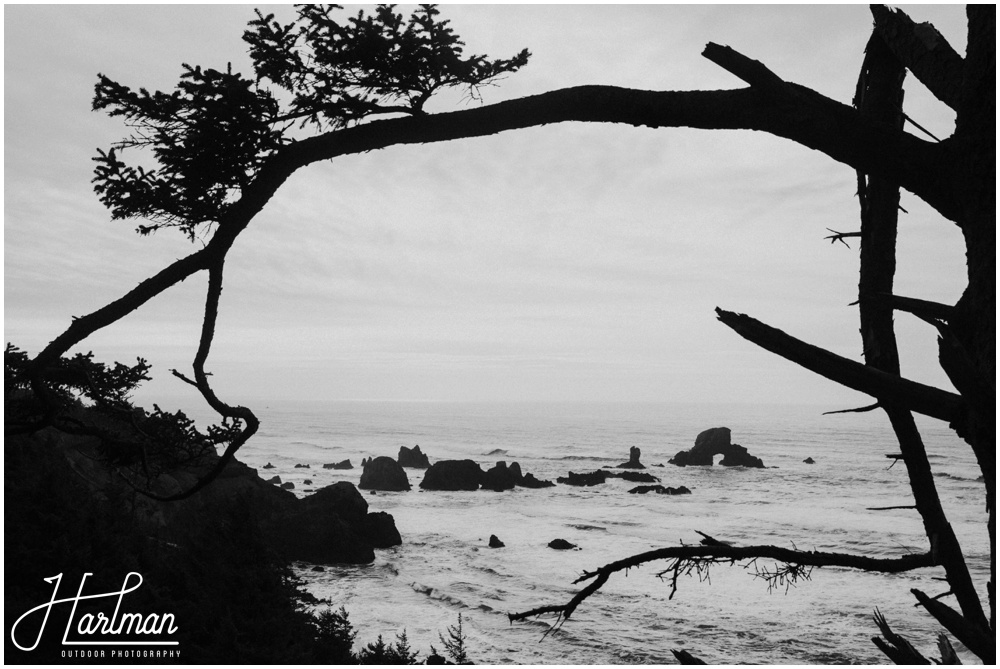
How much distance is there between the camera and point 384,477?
54000mm

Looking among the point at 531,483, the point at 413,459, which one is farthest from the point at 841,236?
the point at 413,459

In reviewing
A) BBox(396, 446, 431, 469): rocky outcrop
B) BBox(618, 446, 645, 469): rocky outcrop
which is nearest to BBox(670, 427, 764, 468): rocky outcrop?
BBox(618, 446, 645, 469): rocky outcrop

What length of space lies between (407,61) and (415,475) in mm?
62695

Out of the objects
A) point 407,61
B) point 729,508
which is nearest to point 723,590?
point 729,508

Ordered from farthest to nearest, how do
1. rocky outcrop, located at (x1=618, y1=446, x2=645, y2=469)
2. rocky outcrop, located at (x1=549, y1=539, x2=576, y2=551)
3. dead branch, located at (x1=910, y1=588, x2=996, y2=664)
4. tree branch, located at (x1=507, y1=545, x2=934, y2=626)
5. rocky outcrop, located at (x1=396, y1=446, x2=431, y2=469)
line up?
1. rocky outcrop, located at (x1=396, y1=446, x2=431, y2=469)
2. rocky outcrop, located at (x1=618, y1=446, x2=645, y2=469)
3. rocky outcrop, located at (x1=549, y1=539, x2=576, y2=551)
4. tree branch, located at (x1=507, y1=545, x2=934, y2=626)
5. dead branch, located at (x1=910, y1=588, x2=996, y2=664)

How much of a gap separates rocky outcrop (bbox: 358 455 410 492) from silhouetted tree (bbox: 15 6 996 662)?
52070 mm

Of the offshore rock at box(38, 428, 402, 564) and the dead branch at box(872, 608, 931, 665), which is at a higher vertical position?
the dead branch at box(872, 608, 931, 665)

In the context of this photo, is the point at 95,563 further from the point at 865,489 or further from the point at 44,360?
the point at 865,489

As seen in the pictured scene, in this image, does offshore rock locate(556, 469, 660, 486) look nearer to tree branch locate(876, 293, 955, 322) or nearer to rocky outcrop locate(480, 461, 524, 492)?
rocky outcrop locate(480, 461, 524, 492)

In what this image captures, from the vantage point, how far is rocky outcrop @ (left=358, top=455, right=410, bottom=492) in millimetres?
53594

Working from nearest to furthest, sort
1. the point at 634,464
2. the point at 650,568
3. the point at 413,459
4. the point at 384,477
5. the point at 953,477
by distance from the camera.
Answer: the point at 650,568
the point at 384,477
the point at 953,477
the point at 634,464
the point at 413,459

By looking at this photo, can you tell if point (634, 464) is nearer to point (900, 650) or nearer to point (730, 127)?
point (900, 650)

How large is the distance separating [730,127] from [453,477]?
5353 centimetres

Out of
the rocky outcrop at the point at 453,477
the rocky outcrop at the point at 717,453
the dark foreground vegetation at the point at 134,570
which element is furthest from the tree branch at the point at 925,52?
the rocky outcrop at the point at 717,453
